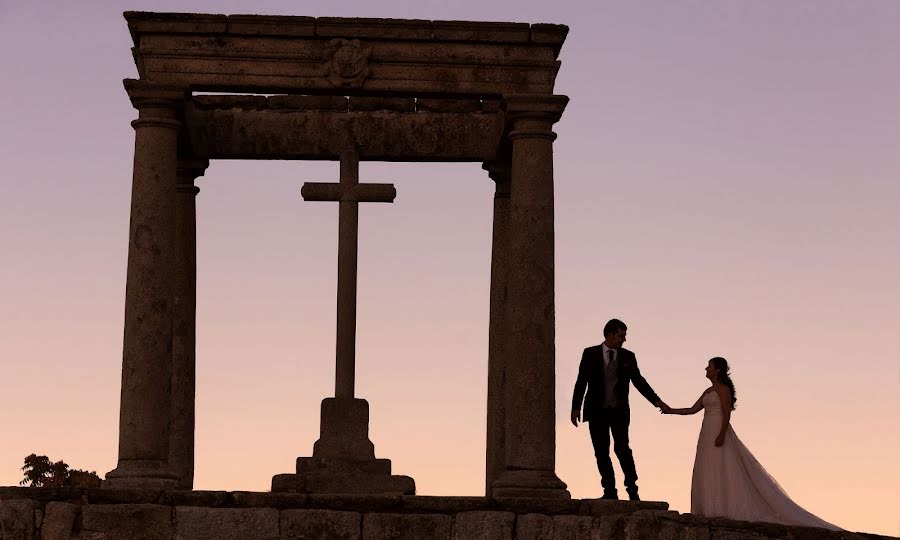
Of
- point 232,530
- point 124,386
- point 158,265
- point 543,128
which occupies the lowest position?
point 232,530

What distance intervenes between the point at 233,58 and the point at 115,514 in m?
6.51

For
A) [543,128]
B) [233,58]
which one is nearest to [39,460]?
[233,58]

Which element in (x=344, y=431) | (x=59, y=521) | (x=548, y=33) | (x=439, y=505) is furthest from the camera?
(x=344, y=431)

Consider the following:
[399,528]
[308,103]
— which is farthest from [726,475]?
[308,103]

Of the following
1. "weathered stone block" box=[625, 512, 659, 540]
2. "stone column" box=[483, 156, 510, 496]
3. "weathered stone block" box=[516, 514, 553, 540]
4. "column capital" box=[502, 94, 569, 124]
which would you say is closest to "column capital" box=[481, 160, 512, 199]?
"stone column" box=[483, 156, 510, 496]

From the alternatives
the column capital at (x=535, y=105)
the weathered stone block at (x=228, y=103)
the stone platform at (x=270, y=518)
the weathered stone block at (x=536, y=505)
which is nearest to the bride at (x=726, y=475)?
the stone platform at (x=270, y=518)

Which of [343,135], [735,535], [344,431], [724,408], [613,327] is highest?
[343,135]

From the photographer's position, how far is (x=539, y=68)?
2280cm

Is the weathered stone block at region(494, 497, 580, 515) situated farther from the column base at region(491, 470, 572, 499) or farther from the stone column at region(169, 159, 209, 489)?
the stone column at region(169, 159, 209, 489)

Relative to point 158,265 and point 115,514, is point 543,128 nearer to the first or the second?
point 158,265

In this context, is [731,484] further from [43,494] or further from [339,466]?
[43,494]

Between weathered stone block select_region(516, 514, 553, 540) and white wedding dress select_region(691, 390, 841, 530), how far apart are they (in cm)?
181

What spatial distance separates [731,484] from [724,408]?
94 cm

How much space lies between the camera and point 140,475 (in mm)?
21469
